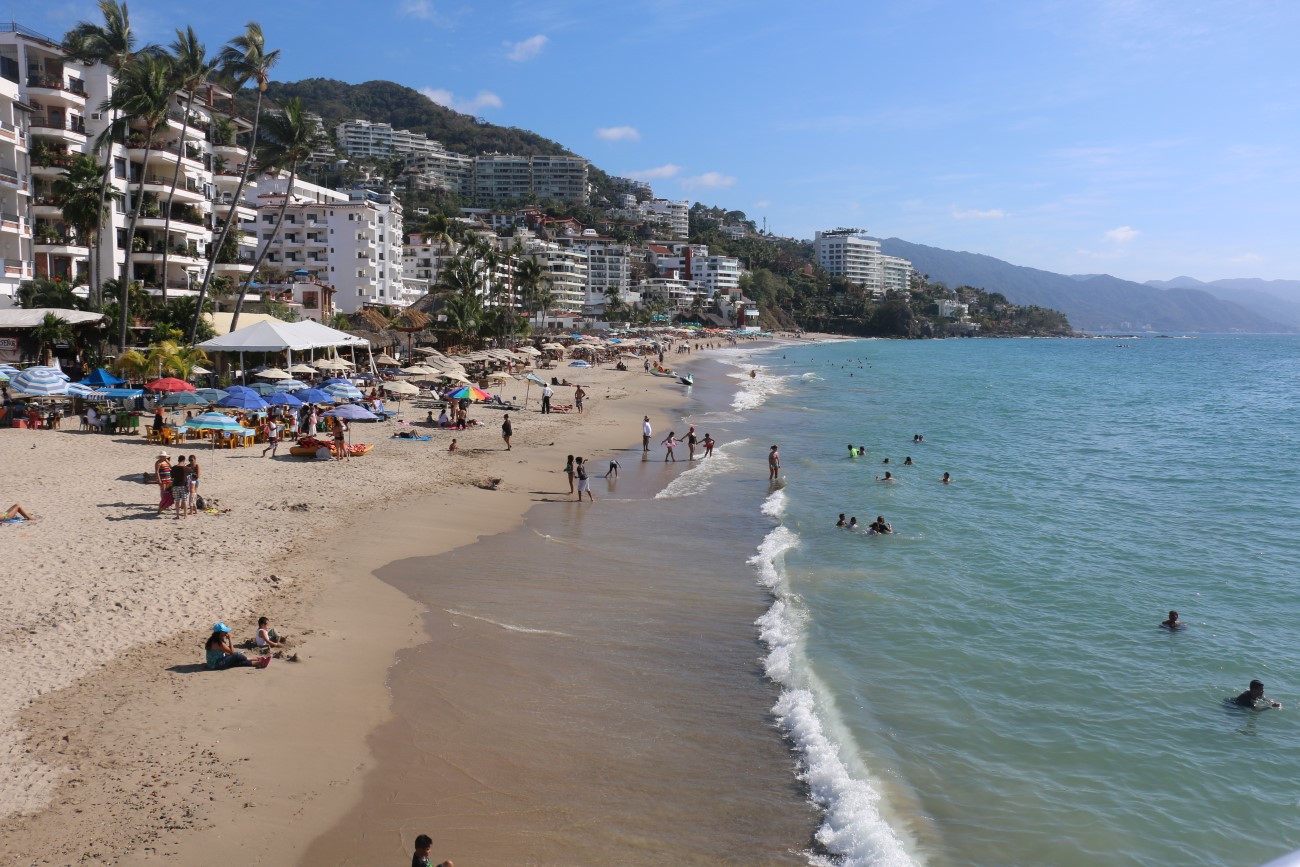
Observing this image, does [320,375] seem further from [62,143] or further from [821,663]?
[821,663]

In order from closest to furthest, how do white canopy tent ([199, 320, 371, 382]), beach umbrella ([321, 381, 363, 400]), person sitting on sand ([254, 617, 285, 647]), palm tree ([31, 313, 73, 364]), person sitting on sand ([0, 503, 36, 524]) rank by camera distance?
person sitting on sand ([254, 617, 285, 647])
person sitting on sand ([0, 503, 36, 524])
beach umbrella ([321, 381, 363, 400])
white canopy tent ([199, 320, 371, 382])
palm tree ([31, 313, 73, 364])

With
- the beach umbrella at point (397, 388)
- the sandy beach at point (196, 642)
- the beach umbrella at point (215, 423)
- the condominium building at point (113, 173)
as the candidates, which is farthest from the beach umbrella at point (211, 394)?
the condominium building at point (113, 173)

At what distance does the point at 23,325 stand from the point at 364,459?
15.6 m

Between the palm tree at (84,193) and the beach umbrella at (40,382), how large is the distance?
12212mm

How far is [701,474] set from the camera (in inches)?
1018

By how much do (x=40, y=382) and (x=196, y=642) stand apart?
698 inches

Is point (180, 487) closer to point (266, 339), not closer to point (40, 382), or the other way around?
point (40, 382)

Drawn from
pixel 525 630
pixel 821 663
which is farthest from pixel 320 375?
pixel 821 663

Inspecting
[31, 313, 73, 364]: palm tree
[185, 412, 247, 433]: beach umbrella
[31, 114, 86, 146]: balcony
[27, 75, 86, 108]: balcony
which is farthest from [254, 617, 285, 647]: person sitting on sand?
[27, 75, 86, 108]: balcony

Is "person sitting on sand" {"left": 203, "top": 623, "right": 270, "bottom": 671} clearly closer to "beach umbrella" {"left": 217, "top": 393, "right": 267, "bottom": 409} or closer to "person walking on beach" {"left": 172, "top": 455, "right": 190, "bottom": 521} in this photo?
"person walking on beach" {"left": 172, "top": 455, "right": 190, "bottom": 521}

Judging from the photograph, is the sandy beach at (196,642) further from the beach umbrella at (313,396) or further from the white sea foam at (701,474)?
the beach umbrella at (313,396)

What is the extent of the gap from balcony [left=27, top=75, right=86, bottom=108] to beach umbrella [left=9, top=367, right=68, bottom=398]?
763 inches

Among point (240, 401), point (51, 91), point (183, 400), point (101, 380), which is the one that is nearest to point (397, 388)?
point (183, 400)

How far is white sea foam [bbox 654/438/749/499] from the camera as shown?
2297 cm
